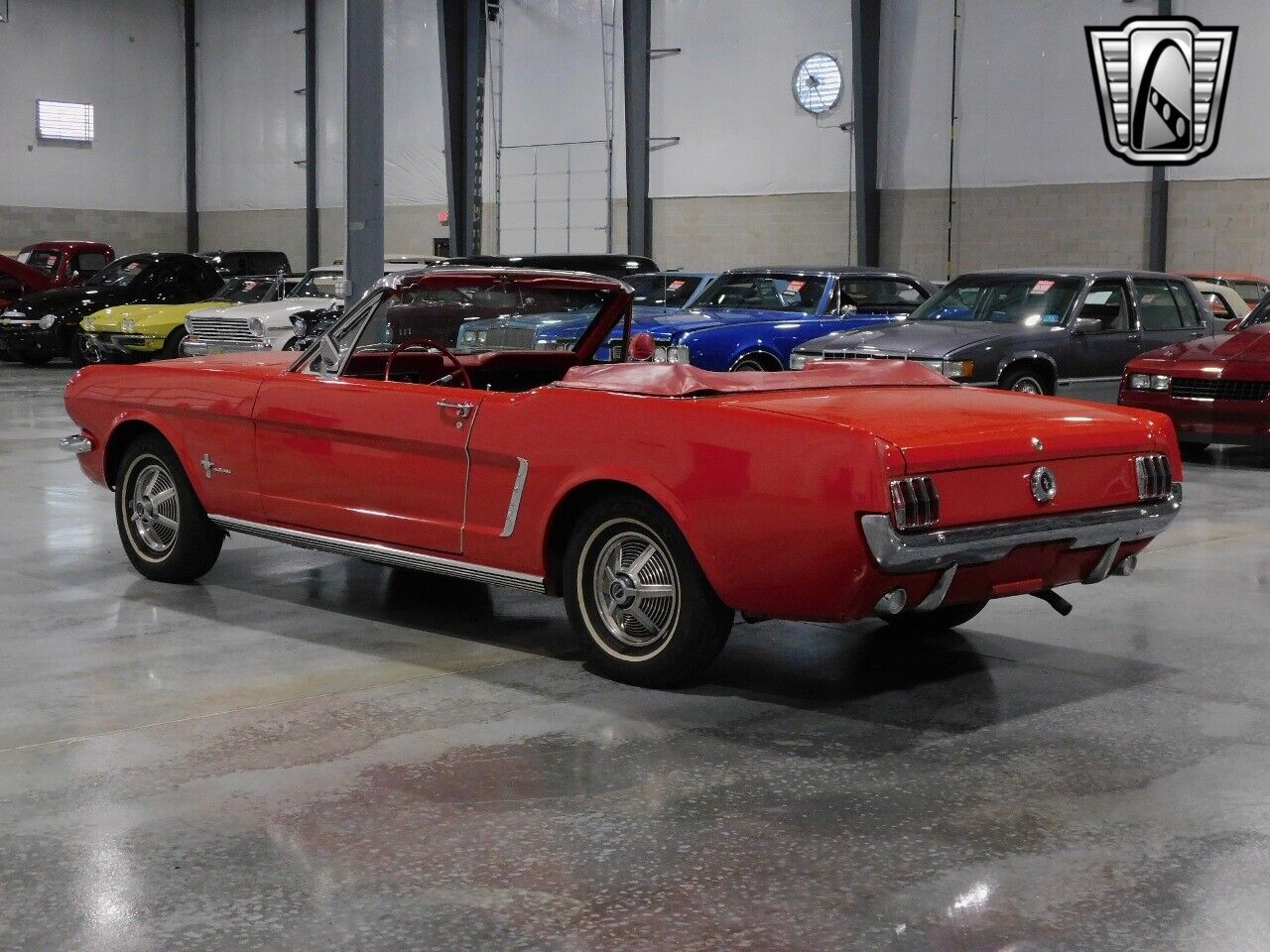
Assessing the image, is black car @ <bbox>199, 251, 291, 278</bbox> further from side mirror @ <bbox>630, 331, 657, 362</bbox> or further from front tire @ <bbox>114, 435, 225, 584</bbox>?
side mirror @ <bbox>630, 331, 657, 362</bbox>

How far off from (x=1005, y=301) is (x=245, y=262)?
14.4 metres

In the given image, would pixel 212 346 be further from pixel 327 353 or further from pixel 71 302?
pixel 327 353


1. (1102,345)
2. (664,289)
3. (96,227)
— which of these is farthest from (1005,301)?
(96,227)

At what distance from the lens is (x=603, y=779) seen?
4.20 m

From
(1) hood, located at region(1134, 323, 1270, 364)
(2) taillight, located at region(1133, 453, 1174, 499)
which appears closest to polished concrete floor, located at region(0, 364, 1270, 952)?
(2) taillight, located at region(1133, 453, 1174, 499)

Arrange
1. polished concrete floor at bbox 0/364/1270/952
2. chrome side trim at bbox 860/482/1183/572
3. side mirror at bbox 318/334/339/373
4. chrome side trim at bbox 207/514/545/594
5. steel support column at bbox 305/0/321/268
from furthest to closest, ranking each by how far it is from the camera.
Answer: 1. steel support column at bbox 305/0/321/268
2. side mirror at bbox 318/334/339/373
3. chrome side trim at bbox 207/514/545/594
4. chrome side trim at bbox 860/482/1183/572
5. polished concrete floor at bbox 0/364/1270/952

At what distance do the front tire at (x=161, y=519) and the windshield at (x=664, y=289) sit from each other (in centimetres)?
927

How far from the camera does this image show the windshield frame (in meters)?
12.6

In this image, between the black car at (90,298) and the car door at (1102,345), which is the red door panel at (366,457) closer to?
the car door at (1102,345)

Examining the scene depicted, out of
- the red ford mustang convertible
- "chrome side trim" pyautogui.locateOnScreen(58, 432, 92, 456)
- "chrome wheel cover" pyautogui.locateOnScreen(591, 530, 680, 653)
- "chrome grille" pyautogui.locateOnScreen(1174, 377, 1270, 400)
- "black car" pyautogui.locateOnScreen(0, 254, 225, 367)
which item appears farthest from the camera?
"black car" pyautogui.locateOnScreen(0, 254, 225, 367)

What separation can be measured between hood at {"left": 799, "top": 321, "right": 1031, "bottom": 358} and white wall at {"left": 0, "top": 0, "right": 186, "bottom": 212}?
25.6 m

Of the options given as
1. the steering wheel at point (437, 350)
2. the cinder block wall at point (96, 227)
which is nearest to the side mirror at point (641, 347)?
the steering wheel at point (437, 350)

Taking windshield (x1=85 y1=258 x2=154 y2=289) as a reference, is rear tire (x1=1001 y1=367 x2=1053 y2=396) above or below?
below

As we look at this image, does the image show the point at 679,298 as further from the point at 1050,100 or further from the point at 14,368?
the point at 14,368
